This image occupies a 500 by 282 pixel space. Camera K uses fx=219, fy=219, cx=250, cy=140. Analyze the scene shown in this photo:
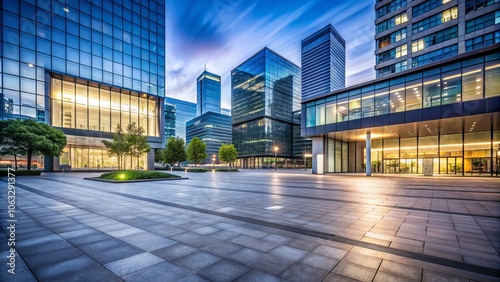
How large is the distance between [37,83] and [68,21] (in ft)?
43.4

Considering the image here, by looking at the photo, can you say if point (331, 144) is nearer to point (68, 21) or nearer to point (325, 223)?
point (325, 223)

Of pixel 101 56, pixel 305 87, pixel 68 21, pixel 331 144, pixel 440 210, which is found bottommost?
pixel 440 210

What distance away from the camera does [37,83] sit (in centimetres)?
3784

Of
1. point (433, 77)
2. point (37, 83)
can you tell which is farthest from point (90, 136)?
point (433, 77)

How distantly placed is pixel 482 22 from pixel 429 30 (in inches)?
282

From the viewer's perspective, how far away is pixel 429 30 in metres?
41.2

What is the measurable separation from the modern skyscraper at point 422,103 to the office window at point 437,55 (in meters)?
0.15

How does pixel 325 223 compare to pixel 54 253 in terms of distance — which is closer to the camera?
pixel 54 253

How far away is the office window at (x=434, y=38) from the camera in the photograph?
1513 inches

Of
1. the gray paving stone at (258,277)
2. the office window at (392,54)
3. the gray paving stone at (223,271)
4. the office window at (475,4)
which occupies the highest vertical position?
the office window at (475,4)

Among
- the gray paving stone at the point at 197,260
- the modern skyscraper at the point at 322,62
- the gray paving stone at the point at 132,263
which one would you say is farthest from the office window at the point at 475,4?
the modern skyscraper at the point at 322,62

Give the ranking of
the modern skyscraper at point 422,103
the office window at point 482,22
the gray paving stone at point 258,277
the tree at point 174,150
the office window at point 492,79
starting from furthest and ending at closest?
the tree at point 174,150, the office window at point 482,22, the modern skyscraper at point 422,103, the office window at point 492,79, the gray paving stone at point 258,277

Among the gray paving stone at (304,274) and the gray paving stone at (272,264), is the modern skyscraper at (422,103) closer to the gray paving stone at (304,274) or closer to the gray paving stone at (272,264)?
the gray paving stone at (304,274)

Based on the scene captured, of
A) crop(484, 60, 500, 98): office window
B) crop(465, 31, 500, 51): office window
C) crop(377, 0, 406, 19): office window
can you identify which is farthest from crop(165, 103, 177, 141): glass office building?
crop(484, 60, 500, 98): office window
